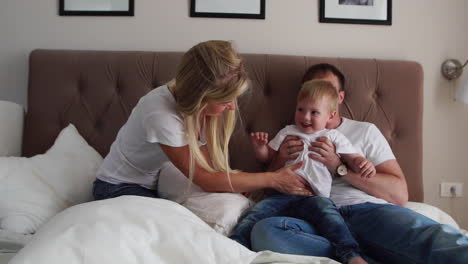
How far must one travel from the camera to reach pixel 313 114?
181 centimetres

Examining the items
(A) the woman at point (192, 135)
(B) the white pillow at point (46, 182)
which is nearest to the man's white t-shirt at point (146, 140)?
(A) the woman at point (192, 135)

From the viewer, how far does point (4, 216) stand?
5.20 ft

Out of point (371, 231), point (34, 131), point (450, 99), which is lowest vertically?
point (371, 231)

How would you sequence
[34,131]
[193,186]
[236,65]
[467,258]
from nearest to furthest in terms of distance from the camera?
[467,258]
[236,65]
[193,186]
[34,131]

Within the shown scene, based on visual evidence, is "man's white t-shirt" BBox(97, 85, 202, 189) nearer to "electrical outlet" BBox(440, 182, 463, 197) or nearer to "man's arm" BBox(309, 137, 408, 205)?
"man's arm" BBox(309, 137, 408, 205)

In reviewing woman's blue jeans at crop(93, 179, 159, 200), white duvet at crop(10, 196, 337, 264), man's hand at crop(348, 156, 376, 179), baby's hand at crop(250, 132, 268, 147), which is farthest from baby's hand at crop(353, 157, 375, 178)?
Answer: woman's blue jeans at crop(93, 179, 159, 200)

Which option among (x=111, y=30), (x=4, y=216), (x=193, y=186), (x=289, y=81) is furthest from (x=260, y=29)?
(x=4, y=216)

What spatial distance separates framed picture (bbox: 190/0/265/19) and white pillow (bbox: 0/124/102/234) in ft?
2.82

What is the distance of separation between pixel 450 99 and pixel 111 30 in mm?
1836

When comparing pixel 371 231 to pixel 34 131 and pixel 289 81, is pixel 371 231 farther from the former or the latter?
pixel 34 131

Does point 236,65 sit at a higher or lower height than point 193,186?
higher

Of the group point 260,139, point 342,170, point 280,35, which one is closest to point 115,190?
point 260,139

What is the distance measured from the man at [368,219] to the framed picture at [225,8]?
0.51 m

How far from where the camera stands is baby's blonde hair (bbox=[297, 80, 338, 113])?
1.80 metres
